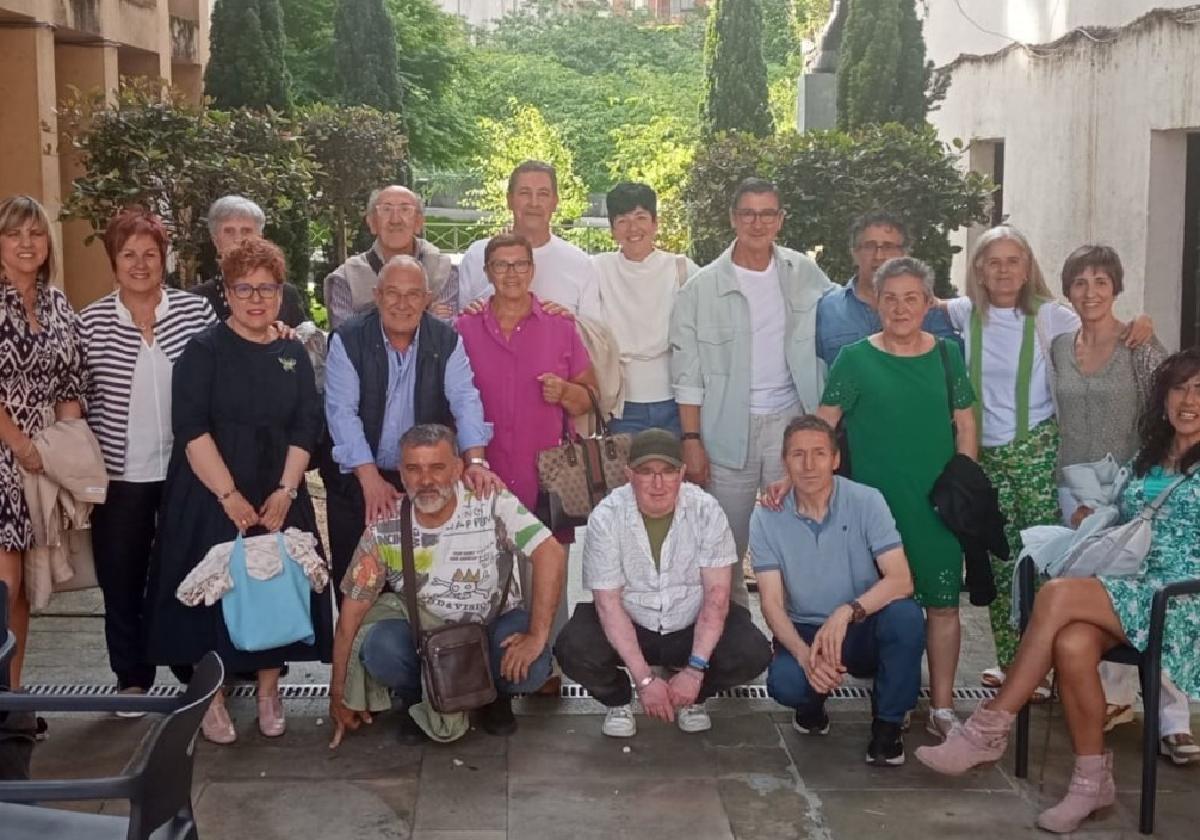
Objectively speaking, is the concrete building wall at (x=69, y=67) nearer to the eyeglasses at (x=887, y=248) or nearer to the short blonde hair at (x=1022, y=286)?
the eyeglasses at (x=887, y=248)

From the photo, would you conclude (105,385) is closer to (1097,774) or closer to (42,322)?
(42,322)

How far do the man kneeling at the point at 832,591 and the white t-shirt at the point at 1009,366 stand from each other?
0.70 meters

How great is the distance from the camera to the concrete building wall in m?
Result: 11.4

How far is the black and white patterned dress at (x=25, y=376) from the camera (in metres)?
4.83

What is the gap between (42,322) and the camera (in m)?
4.92

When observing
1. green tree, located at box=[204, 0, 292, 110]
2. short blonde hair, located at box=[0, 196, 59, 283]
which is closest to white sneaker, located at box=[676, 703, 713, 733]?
short blonde hair, located at box=[0, 196, 59, 283]

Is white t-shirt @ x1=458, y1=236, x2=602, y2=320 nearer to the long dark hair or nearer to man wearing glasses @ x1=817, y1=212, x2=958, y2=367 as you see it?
man wearing glasses @ x1=817, y1=212, x2=958, y2=367

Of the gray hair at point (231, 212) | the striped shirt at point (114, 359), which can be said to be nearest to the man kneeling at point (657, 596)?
the striped shirt at point (114, 359)

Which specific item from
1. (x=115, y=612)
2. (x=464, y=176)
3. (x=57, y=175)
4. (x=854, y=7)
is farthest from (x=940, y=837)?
(x=464, y=176)

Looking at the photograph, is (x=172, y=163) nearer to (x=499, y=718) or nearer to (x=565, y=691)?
(x=565, y=691)

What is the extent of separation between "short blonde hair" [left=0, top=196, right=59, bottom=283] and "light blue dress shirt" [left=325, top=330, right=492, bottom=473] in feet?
3.23

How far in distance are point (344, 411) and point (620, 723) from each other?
1463 millimetres

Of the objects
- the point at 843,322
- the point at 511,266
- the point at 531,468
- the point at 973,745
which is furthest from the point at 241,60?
the point at 973,745

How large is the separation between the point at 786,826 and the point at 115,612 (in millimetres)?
2510
